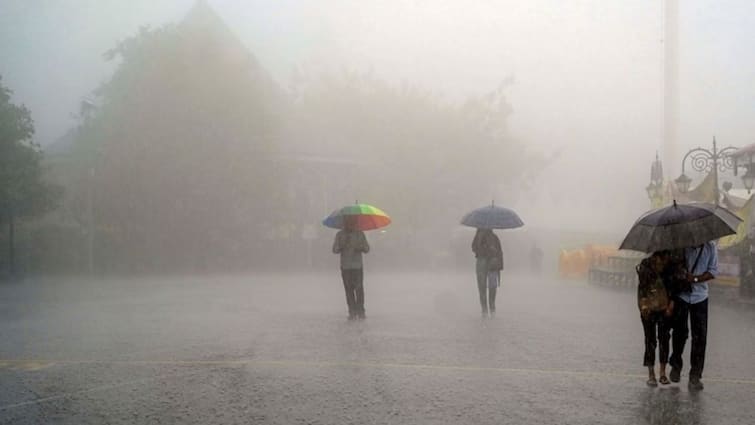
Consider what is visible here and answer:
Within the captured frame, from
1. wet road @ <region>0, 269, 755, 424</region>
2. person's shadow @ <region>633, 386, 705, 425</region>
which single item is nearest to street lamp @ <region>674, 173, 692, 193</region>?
wet road @ <region>0, 269, 755, 424</region>

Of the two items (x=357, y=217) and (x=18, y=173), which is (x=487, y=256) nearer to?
(x=357, y=217)

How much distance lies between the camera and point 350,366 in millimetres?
6789

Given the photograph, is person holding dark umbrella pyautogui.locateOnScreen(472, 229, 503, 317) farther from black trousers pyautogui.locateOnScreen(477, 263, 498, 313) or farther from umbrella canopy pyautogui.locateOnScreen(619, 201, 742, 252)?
umbrella canopy pyautogui.locateOnScreen(619, 201, 742, 252)

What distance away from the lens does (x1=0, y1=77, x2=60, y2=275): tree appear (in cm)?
2319

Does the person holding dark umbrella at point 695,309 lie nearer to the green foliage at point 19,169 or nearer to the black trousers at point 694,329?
the black trousers at point 694,329

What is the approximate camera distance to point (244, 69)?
28.1m

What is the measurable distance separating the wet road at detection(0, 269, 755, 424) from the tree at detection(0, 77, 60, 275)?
474 inches

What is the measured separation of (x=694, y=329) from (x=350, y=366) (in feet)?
11.0

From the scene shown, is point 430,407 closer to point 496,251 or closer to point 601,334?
point 601,334

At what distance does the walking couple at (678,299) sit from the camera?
5699mm

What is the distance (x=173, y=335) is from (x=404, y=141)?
27.2m

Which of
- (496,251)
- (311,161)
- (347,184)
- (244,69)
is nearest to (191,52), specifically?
(244,69)

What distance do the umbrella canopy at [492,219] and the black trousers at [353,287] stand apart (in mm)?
2019

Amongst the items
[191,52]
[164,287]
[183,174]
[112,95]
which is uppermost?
[191,52]
